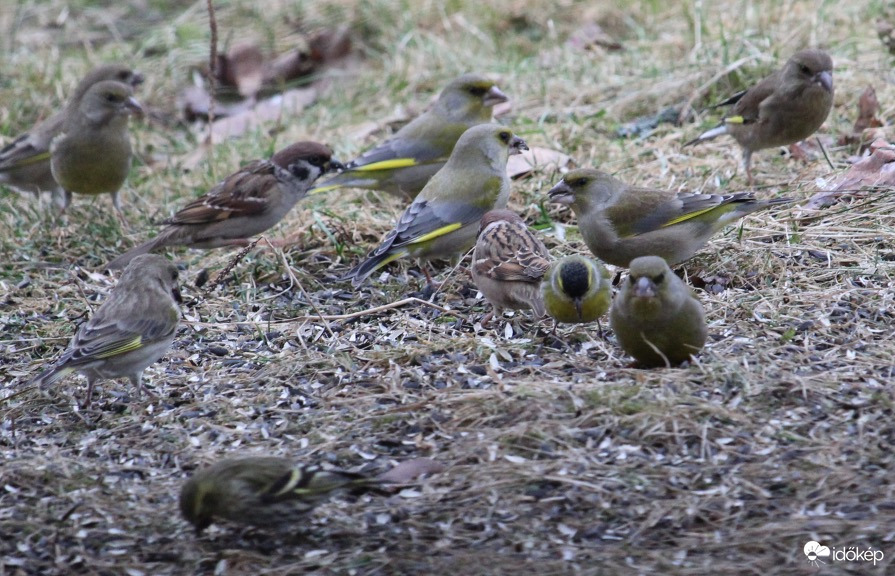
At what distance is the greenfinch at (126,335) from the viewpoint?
4.51 metres

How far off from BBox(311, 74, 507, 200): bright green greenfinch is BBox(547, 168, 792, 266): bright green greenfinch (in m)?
1.54

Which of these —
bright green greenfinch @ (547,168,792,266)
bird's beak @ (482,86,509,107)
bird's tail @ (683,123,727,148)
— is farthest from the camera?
bird's beak @ (482,86,509,107)

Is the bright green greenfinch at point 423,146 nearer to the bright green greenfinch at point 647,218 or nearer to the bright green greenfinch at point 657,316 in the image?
the bright green greenfinch at point 647,218

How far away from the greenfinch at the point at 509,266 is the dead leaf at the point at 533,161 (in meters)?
1.44

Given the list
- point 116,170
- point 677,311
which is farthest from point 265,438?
point 116,170

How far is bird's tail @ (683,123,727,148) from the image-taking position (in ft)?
22.2

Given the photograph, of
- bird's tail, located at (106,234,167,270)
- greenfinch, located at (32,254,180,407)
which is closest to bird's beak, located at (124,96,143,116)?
bird's tail, located at (106,234,167,270)

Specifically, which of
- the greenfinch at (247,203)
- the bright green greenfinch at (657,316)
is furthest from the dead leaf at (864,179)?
the greenfinch at (247,203)

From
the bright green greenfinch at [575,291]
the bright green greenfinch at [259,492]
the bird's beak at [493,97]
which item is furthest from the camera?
the bird's beak at [493,97]

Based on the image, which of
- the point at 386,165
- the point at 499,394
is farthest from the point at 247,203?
the point at 499,394

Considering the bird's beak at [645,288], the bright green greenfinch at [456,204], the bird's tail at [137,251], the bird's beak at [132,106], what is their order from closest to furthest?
the bird's beak at [645,288]
the bright green greenfinch at [456,204]
the bird's tail at [137,251]
the bird's beak at [132,106]

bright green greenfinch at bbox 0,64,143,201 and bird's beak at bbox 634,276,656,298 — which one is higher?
bird's beak at bbox 634,276,656,298

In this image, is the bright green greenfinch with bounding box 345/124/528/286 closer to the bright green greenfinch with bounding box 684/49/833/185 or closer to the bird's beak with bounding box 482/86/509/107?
the bird's beak with bounding box 482/86/509/107

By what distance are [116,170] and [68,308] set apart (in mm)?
1678
